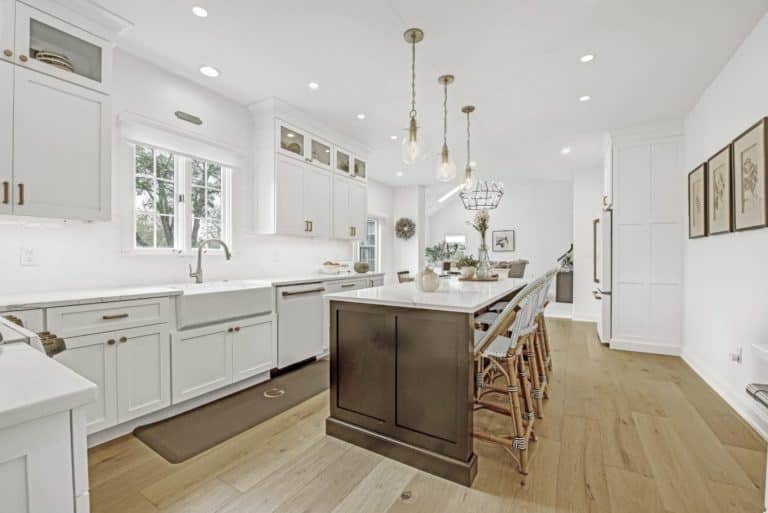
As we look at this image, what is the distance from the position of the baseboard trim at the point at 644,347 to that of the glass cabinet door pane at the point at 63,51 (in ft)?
18.1

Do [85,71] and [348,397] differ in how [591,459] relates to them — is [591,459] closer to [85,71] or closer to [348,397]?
[348,397]

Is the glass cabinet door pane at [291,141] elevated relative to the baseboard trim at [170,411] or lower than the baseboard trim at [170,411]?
elevated

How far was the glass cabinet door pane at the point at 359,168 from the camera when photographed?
4.95 meters

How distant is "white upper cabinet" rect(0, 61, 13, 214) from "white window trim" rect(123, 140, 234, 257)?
2.70ft

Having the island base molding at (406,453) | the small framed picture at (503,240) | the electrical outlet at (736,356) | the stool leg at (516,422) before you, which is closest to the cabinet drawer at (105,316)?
the island base molding at (406,453)

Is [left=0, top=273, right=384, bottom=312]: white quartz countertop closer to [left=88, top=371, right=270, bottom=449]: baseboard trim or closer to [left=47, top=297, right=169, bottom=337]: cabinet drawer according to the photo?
[left=47, top=297, right=169, bottom=337]: cabinet drawer

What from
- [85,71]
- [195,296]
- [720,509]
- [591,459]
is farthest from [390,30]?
[720,509]

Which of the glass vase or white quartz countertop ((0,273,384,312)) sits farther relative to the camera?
the glass vase

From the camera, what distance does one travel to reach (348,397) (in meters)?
2.21

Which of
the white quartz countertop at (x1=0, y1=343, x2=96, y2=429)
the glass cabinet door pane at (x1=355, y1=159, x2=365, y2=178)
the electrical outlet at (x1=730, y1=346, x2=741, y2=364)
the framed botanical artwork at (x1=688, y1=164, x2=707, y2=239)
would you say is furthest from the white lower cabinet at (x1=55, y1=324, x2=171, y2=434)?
the framed botanical artwork at (x1=688, y1=164, x2=707, y2=239)

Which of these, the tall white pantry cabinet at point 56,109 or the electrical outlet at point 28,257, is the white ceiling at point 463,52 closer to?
the tall white pantry cabinet at point 56,109

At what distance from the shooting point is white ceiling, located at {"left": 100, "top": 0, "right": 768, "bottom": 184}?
2.24 meters

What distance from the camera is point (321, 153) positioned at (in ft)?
14.1

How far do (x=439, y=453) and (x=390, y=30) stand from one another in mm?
2603
